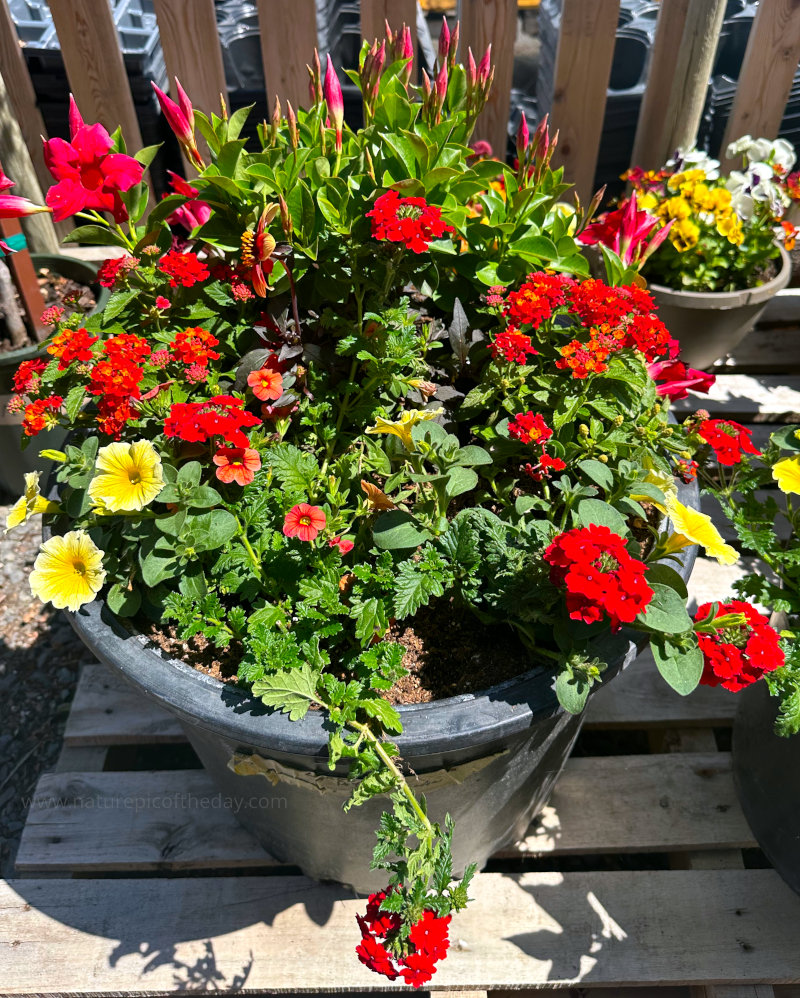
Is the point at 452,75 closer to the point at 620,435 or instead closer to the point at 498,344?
the point at 498,344

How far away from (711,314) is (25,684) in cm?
232

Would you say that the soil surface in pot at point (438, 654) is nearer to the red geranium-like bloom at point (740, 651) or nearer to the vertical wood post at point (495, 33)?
the red geranium-like bloom at point (740, 651)

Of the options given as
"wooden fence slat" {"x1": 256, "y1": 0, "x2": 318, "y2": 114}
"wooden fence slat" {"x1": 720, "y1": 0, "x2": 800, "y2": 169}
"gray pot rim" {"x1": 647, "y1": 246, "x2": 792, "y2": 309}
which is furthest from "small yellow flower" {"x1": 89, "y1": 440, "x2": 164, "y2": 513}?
"wooden fence slat" {"x1": 720, "y1": 0, "x2": 800, "y2": 169}

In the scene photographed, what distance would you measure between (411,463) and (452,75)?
817 millimetres

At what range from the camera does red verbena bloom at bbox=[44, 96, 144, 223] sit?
130cm

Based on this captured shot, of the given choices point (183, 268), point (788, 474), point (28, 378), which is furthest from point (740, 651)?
point (28, 378)

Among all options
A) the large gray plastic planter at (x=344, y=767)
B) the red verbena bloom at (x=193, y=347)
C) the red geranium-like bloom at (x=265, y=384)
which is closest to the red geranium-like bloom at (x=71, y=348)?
the red verbena bloom at (x=193, y=347)

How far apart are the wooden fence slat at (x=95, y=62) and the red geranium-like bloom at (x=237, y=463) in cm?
198

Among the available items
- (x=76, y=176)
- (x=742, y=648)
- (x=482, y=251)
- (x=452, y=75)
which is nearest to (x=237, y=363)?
(x=76, y=176)

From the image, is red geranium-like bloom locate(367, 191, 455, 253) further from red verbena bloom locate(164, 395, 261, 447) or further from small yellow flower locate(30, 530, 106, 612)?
small yellow flower locate(30, 530, 106, 612)

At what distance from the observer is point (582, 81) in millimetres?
2688

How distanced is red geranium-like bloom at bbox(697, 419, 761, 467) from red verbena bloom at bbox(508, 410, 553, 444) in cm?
27

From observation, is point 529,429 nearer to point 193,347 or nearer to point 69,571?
point 193,347

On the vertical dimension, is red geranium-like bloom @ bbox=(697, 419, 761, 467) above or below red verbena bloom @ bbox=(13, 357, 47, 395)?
below
